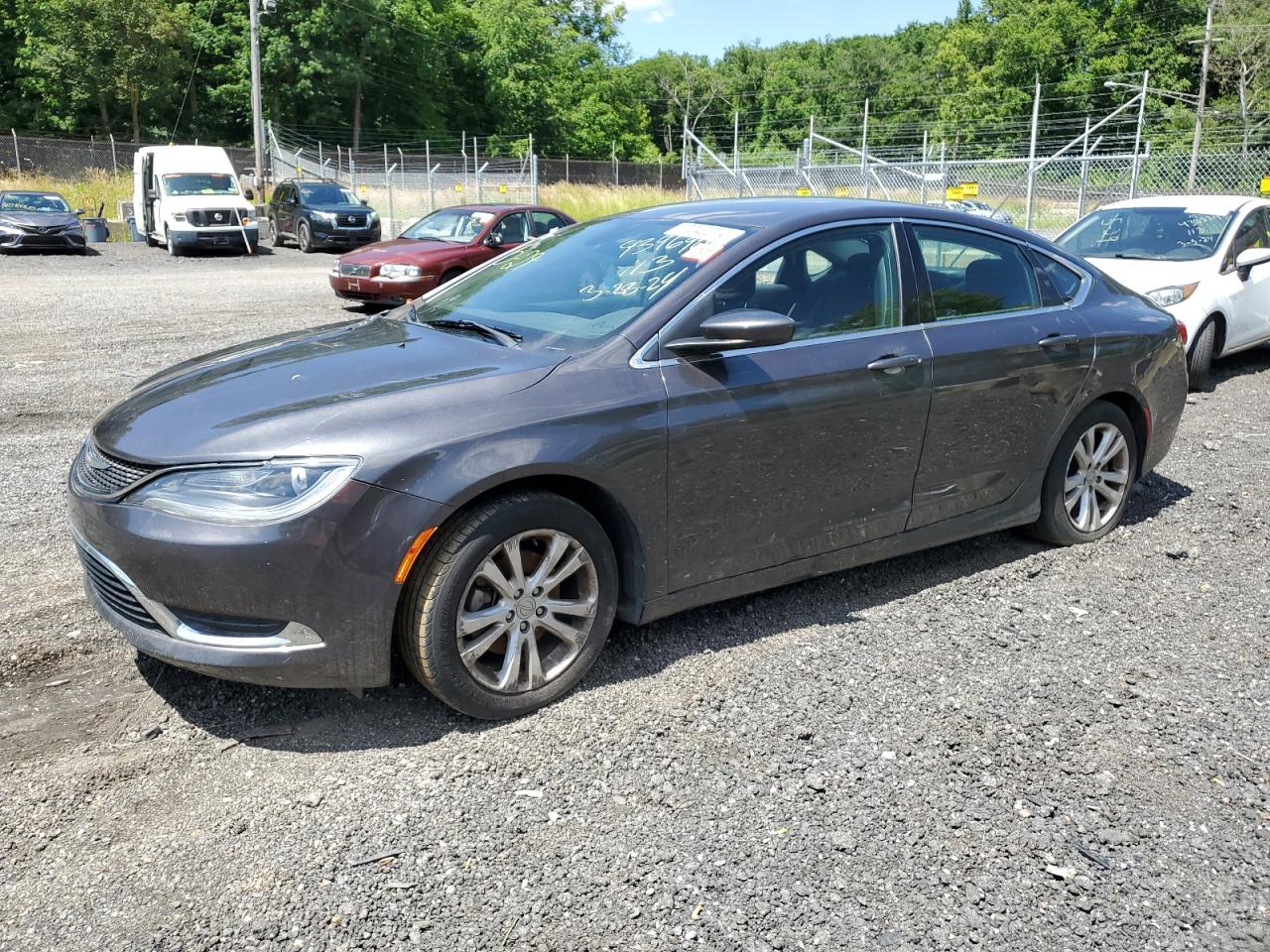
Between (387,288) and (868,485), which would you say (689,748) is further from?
(387,288)

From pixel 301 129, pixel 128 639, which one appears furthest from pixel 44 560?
pixel 301 129

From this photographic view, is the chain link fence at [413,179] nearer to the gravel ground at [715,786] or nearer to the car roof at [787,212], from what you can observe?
the car roof at [787,212]

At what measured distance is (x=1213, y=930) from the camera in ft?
8.68

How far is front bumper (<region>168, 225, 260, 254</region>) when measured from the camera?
80.3 feet

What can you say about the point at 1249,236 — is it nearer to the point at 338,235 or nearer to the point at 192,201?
the point at 338,235

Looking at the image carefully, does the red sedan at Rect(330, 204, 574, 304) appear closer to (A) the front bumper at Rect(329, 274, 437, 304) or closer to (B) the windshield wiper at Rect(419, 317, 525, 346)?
(A) the front bumper at Rect(329, 274, 437, 304)

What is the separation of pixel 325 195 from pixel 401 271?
14995mm

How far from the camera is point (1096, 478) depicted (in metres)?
5.23

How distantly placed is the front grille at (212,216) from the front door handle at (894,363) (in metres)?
23.6

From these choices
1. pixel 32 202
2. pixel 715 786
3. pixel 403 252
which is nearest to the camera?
pixel 715 786

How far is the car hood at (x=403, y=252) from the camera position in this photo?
14.0 metres

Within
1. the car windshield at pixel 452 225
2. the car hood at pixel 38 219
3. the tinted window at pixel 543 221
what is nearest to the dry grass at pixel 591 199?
the car hood at pixel 38 219

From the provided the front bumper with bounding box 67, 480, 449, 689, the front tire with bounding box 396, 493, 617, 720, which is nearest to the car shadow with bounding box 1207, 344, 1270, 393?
the front tire with bounding box 396, 493, 617, 720

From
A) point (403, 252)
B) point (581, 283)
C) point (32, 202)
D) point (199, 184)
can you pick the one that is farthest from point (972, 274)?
point (32, 202)
